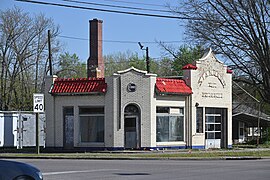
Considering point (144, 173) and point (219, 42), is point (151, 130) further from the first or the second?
point (144, 173)

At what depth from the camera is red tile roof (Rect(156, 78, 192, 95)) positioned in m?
37.3

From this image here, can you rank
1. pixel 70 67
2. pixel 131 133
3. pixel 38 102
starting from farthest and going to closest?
pixel 70 67 < pixel 131 133 < pixel 38 102

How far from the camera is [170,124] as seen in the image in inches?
1507

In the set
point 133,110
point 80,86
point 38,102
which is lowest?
point 133,110

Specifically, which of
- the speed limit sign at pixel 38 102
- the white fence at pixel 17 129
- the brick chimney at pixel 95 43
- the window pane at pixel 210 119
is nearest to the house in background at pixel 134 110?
the window pane at pixel 210 119

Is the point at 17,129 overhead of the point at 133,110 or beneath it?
beneath

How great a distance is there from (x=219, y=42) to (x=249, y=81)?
5.15 meters

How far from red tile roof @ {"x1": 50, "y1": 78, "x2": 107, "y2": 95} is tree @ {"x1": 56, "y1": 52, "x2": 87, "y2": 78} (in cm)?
2625

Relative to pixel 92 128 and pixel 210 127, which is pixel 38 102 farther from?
pixel 210 127

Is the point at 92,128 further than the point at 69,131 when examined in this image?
No

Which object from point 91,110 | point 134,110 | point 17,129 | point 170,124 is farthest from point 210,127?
point 17,129

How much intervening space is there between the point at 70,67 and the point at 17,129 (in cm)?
2962

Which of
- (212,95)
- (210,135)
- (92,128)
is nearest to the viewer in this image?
(92,128)

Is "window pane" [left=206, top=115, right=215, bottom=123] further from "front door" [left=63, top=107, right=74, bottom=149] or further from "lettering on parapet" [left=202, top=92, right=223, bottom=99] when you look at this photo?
"front door" [left=63, top=107, right=74, bottom=149]
